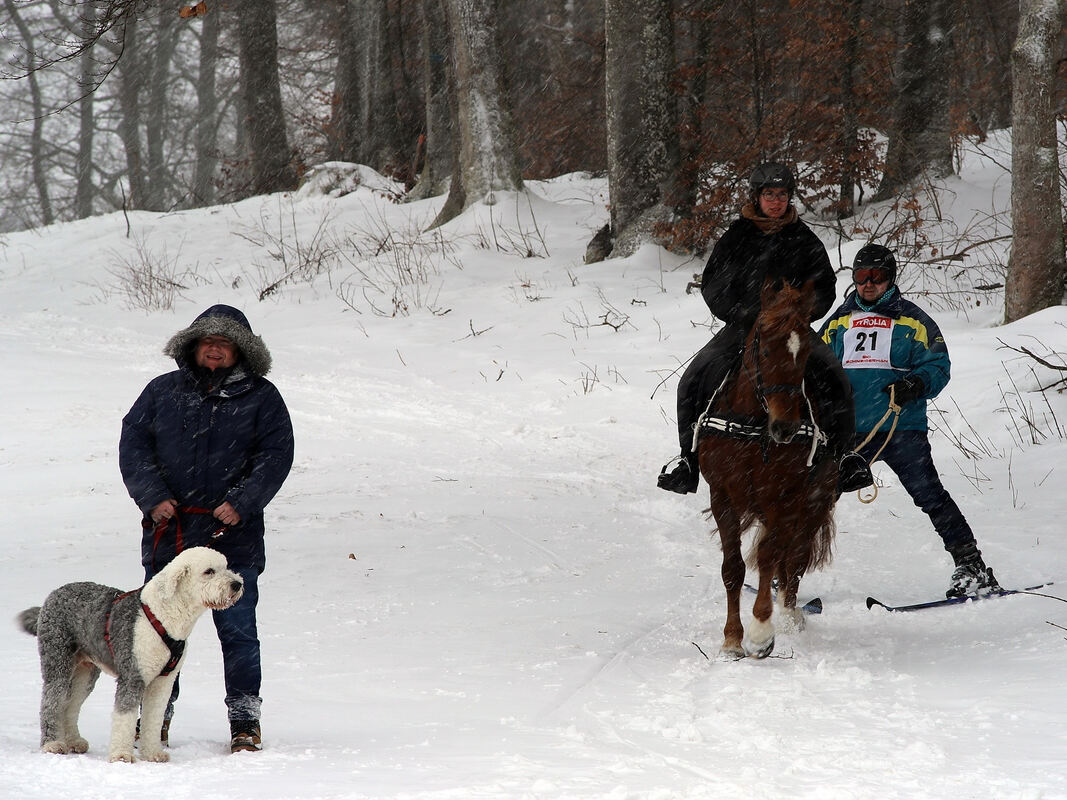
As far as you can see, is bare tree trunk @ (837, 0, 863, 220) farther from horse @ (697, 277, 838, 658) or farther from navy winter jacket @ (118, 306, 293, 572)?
navy winter jacket @ (118, 306, 293, 572)

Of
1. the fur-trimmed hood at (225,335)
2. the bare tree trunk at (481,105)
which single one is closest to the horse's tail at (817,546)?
the fur-trimmed hood at (225,335)

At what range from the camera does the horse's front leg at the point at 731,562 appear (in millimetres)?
5934

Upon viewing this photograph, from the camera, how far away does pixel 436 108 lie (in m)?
21.9

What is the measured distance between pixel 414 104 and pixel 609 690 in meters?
22.6

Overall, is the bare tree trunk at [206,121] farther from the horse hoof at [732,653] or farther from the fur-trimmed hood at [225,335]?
the horse hoof at [732,653]

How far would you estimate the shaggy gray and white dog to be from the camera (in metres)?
4.01

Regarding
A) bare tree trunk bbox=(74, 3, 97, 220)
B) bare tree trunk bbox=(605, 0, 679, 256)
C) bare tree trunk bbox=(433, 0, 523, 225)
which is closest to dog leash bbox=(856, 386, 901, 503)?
bare tree trunk bbox=(605, 0, 679, 256)

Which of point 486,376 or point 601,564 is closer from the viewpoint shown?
point 601,564

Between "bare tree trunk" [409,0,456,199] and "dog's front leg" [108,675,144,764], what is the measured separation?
59.7 ft

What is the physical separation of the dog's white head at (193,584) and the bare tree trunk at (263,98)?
21739 millimetres

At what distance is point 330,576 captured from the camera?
721 centimetres

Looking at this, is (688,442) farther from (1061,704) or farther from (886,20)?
(886,20)

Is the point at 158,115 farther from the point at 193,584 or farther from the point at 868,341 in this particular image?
the point at 193,584

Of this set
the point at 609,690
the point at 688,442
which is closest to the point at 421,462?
the point at 688,442
